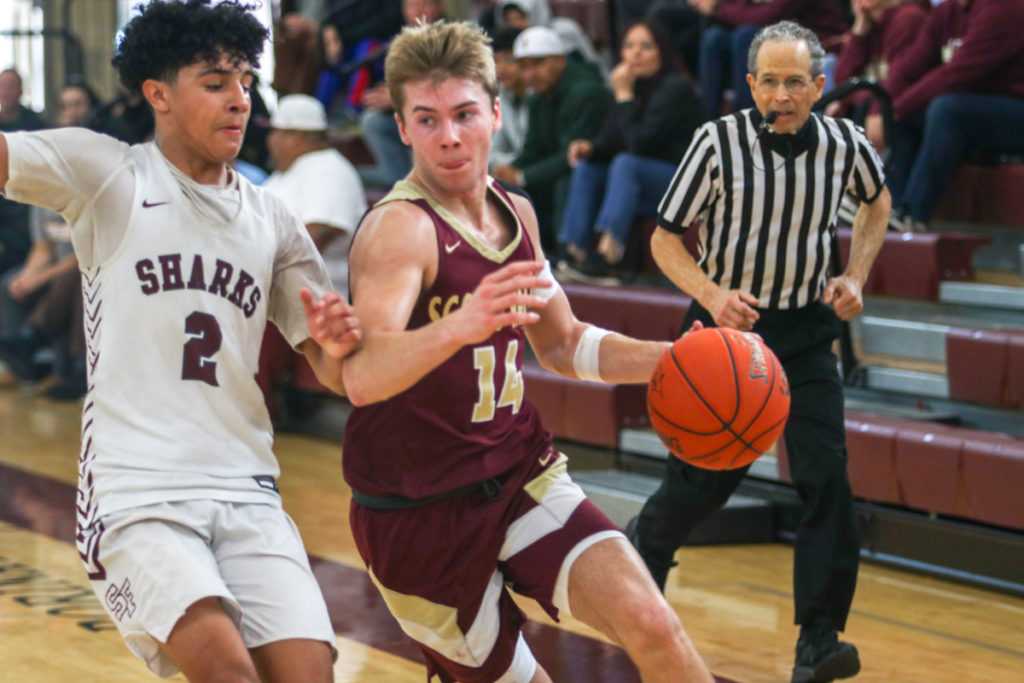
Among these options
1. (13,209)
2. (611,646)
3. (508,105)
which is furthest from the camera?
(13,209)

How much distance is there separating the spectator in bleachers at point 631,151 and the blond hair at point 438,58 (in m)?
4.39

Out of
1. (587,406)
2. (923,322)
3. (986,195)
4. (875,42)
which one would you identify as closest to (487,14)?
(875,42)

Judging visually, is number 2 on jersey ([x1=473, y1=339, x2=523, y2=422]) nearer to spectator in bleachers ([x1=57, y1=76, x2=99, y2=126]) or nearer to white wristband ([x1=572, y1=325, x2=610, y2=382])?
white wristband ([x1=572, y1=325, x2=610, y2=382])

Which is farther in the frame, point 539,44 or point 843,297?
point 539,44

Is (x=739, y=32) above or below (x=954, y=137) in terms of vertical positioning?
above

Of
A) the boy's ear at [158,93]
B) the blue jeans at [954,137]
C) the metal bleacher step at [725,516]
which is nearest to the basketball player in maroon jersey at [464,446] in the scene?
the boy's ear at [158,93]

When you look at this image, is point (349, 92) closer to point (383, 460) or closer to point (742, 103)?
point (742, 103)

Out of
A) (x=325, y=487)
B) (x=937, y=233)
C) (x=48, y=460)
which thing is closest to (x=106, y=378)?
(x=325, y=487)

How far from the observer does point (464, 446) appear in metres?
2.95

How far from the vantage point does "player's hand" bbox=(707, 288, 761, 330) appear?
364 cm

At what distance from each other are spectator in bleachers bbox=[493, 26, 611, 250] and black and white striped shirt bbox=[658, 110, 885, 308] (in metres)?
3.82

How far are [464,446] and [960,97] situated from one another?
4354 millimetres

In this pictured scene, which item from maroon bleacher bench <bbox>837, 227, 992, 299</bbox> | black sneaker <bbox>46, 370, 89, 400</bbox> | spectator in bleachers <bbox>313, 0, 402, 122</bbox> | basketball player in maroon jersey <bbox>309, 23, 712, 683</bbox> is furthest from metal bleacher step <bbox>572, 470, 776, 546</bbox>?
spectator in bleachers <bbox>313, 0, 402, 122</bbox>

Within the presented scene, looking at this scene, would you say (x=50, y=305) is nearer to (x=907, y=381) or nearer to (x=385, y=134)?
(x=385, y=134)
